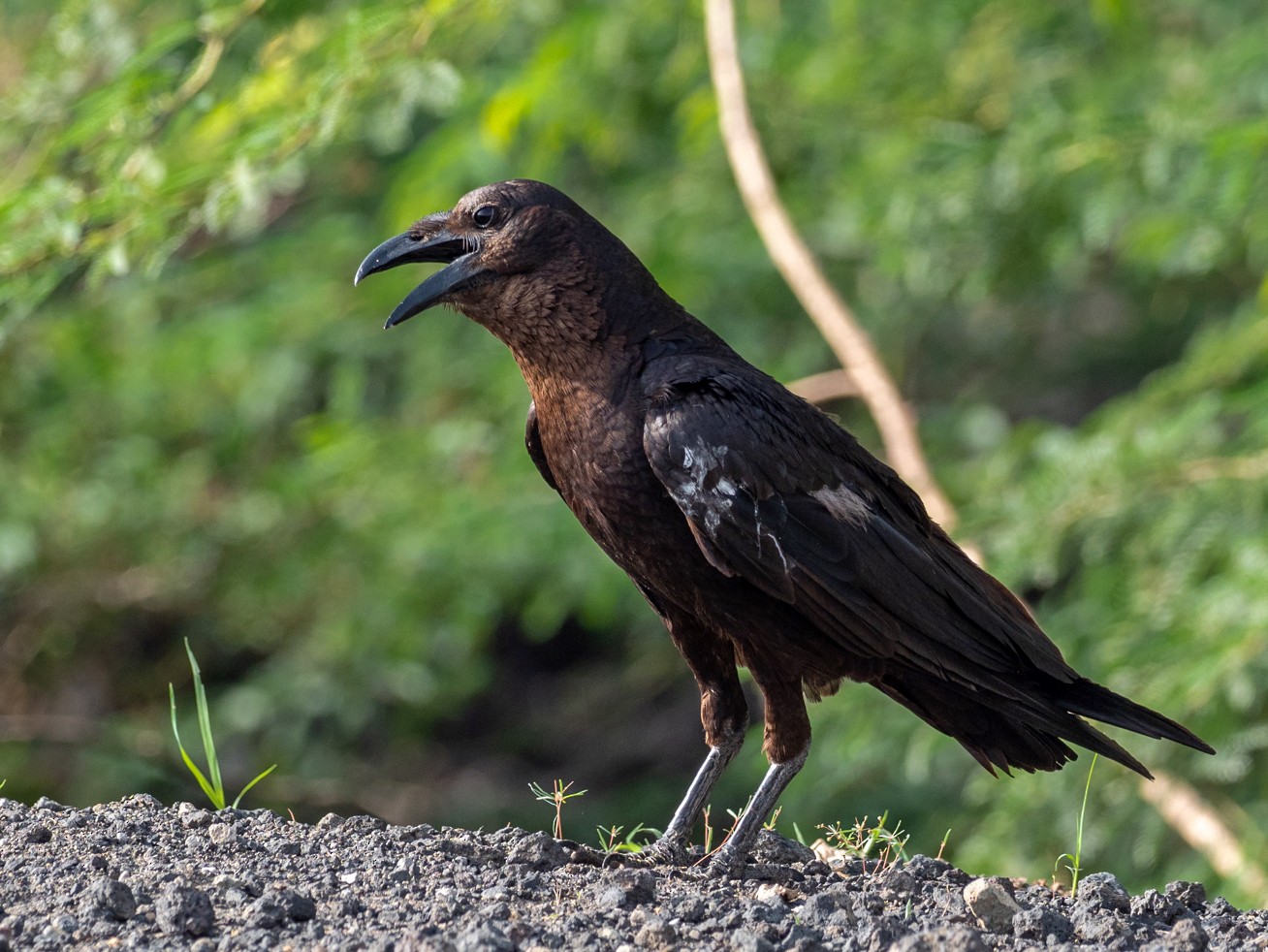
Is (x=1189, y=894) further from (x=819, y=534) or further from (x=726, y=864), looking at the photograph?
(x=819, y=534)

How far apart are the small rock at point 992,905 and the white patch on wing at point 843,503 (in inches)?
40.2

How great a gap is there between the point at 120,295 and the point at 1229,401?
5952 millimetres

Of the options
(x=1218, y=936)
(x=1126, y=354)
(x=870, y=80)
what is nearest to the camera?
(x=1218, y=936)

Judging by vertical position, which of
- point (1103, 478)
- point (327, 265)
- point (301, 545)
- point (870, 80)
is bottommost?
point (301, 545)

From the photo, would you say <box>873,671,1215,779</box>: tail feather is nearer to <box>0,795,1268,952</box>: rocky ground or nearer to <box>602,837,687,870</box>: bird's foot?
<box>0,795,1268,952</box>: rocky ground

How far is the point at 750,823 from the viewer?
12.5 ft

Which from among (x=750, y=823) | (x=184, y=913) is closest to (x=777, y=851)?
(x=750, y=823)

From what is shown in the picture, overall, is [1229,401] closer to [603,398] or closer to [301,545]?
[603,398]

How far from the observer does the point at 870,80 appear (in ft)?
24.5

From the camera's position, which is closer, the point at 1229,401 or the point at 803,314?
the point at 1229,401

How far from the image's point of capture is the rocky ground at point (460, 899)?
2.74 m

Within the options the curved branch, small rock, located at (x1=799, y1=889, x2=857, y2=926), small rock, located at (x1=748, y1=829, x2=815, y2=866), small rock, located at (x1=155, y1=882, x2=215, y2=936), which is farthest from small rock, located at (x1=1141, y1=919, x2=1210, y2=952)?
the curved branch

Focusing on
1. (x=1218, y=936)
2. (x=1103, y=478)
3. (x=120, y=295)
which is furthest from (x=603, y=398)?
(x=120, y=295)

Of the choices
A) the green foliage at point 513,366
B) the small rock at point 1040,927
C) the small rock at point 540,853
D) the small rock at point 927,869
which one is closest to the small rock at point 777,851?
the small rock at point 927,869
